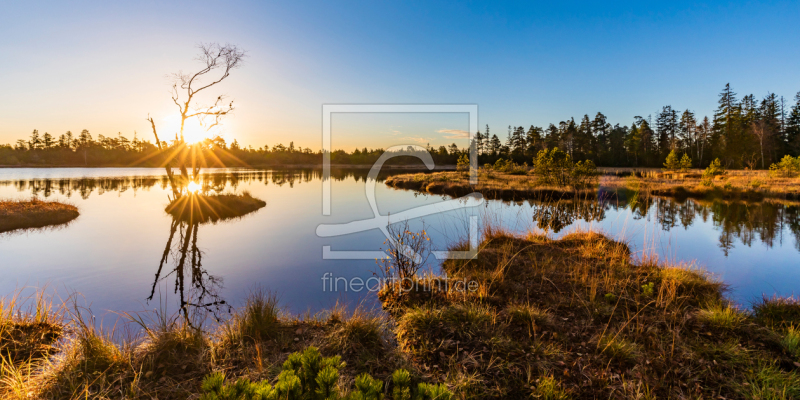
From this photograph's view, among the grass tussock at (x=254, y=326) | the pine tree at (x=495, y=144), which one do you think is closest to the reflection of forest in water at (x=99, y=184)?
the grass tussock at (x=254, y=326)

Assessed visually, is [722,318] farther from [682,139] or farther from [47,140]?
[47,140]

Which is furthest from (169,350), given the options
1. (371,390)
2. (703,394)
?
(703,394)

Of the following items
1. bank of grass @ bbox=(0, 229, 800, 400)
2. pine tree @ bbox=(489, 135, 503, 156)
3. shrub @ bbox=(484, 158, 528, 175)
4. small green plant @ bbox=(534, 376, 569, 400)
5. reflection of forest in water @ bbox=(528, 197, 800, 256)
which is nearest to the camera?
small green plant @ bbox=(534, 376, 569, 400)

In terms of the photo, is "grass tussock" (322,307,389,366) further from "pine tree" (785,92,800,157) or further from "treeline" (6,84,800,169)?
"pine tree" (785,92,800,157)

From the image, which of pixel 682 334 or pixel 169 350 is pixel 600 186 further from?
pixel 169 350

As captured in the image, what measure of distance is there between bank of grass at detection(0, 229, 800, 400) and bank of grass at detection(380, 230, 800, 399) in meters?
0.02

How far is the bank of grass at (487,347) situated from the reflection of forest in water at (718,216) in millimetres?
4893

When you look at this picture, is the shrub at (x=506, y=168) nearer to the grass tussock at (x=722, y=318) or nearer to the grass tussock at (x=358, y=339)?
the grass tussock at (x=722, y=318)

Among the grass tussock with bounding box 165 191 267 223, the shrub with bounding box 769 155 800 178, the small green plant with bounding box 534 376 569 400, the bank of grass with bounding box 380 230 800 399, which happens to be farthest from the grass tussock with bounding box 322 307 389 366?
the shrub with bounding box 769 155 800 178

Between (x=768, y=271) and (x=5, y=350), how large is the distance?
13.7 meters

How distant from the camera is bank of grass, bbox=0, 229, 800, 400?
3162mm

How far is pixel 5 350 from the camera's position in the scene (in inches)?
151

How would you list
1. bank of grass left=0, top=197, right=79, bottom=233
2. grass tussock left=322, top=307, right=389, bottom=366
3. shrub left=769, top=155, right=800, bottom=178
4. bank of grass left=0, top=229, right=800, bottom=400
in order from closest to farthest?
bank of grass left=0, top=229, right=800, bottom=400, grass tussock left=322, top=307, right=389, bottom=366, bank of grass left=0, top=197, right=79, bottom=233, shrub left=769, top=155, right=800, bottom=178

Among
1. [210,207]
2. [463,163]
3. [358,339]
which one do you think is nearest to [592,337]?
[358,339]
